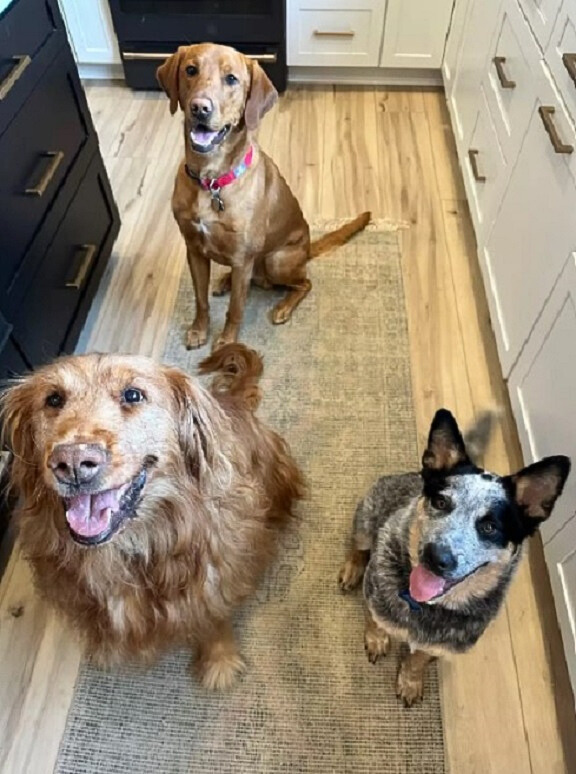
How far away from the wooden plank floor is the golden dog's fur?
325mm

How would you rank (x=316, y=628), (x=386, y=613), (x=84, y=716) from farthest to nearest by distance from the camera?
(x=316, y=628)
(x=84, y=716)
(x=386, y=613)

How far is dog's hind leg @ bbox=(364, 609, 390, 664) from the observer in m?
1.55

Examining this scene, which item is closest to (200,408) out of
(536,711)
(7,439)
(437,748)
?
(7,439)

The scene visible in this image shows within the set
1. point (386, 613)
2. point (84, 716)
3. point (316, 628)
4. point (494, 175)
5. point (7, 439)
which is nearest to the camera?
point (7, 439)

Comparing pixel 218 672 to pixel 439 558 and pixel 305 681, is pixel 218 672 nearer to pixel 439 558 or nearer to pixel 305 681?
pixel 305 681

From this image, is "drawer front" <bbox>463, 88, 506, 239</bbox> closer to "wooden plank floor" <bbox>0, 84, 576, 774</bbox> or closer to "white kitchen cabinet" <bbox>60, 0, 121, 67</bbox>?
"wooden plank floor" <bbox>0, 84, 576, 774</bbox>

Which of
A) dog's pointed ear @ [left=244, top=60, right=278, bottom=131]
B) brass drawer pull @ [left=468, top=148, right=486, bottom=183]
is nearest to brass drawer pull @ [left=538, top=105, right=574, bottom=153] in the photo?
brass drawer pull @ [left=468, top=148, right=486, bottom=183]

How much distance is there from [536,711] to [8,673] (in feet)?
4.25

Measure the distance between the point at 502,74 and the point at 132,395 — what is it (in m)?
1.74

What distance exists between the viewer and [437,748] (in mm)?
1465

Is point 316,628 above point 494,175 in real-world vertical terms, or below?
below

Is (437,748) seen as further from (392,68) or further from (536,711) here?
(392,68)

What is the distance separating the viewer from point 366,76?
338 centimetres

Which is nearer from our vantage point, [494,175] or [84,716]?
[84,716]
